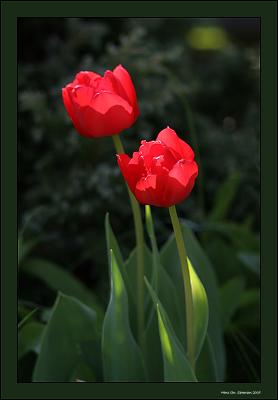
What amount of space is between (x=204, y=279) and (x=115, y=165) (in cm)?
58

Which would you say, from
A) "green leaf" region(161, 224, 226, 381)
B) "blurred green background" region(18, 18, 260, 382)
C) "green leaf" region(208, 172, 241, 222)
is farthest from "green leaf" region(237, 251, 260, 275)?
"green leaf" region(208, 172, 241, 222)

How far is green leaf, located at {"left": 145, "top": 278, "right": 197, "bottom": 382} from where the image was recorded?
900 millimetres

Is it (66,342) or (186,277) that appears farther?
(66,342)

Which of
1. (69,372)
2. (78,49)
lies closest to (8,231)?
(69,372)

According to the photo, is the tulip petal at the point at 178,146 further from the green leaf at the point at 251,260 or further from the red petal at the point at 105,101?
the green leaf at the point at 251,260

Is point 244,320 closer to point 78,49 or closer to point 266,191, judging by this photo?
point 266,191

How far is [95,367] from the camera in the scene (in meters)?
1.13

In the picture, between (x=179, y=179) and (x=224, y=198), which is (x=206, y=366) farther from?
(x=224, y=198)

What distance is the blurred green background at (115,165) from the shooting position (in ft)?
4.93

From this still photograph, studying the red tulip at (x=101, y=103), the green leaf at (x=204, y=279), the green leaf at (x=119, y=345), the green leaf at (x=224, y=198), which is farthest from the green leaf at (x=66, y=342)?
the green leaf at (x=224, y=198)

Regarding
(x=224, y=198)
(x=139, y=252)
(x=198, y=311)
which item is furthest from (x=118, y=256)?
(x=224, y=198)

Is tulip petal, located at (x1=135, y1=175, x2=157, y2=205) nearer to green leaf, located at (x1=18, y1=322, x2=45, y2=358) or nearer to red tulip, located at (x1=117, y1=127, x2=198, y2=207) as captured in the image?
red tulip, located at (x1=117, y1=127, x2=198, y2=207)

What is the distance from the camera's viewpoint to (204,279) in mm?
1210

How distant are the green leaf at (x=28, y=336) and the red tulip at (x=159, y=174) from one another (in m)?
0.48
